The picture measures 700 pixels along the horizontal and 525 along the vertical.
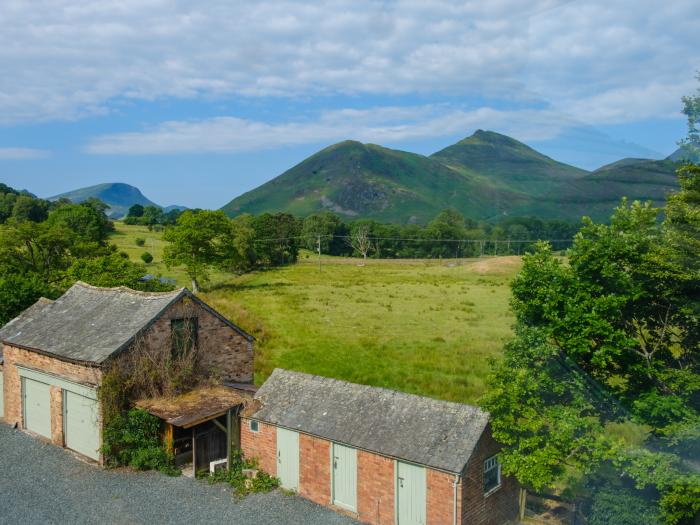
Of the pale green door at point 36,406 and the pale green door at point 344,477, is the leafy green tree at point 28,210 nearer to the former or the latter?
the pale green door at point 36,406

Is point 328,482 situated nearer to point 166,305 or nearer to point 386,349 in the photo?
point 166,305

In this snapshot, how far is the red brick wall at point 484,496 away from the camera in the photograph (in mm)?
14906

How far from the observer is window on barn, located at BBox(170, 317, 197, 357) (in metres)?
22.7

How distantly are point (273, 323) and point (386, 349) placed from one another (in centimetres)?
1106

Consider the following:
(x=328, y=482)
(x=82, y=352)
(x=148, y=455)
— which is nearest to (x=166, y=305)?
(x=82, y=352)

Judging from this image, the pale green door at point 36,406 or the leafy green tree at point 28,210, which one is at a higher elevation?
the leafy green tree at point 28,210

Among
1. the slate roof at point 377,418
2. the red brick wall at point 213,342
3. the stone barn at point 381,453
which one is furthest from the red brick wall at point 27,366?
the slate roof at point 377,418

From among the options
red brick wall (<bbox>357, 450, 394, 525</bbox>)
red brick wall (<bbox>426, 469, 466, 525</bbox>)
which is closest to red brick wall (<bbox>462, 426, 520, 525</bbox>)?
red brick wall (<bbox>426, 469, 466, 525</bbox>)

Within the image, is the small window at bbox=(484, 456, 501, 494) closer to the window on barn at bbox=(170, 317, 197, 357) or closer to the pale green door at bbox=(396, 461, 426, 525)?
the pale green door at bbox=(396, 461, 426, 525)

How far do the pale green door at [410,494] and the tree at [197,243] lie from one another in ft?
155

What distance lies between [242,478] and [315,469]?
318 centimetres

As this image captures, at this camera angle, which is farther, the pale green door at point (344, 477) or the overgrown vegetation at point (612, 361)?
the pale green door at point (344, 477)

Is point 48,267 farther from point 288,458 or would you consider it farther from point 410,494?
point 410,494

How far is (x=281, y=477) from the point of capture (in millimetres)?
18875
